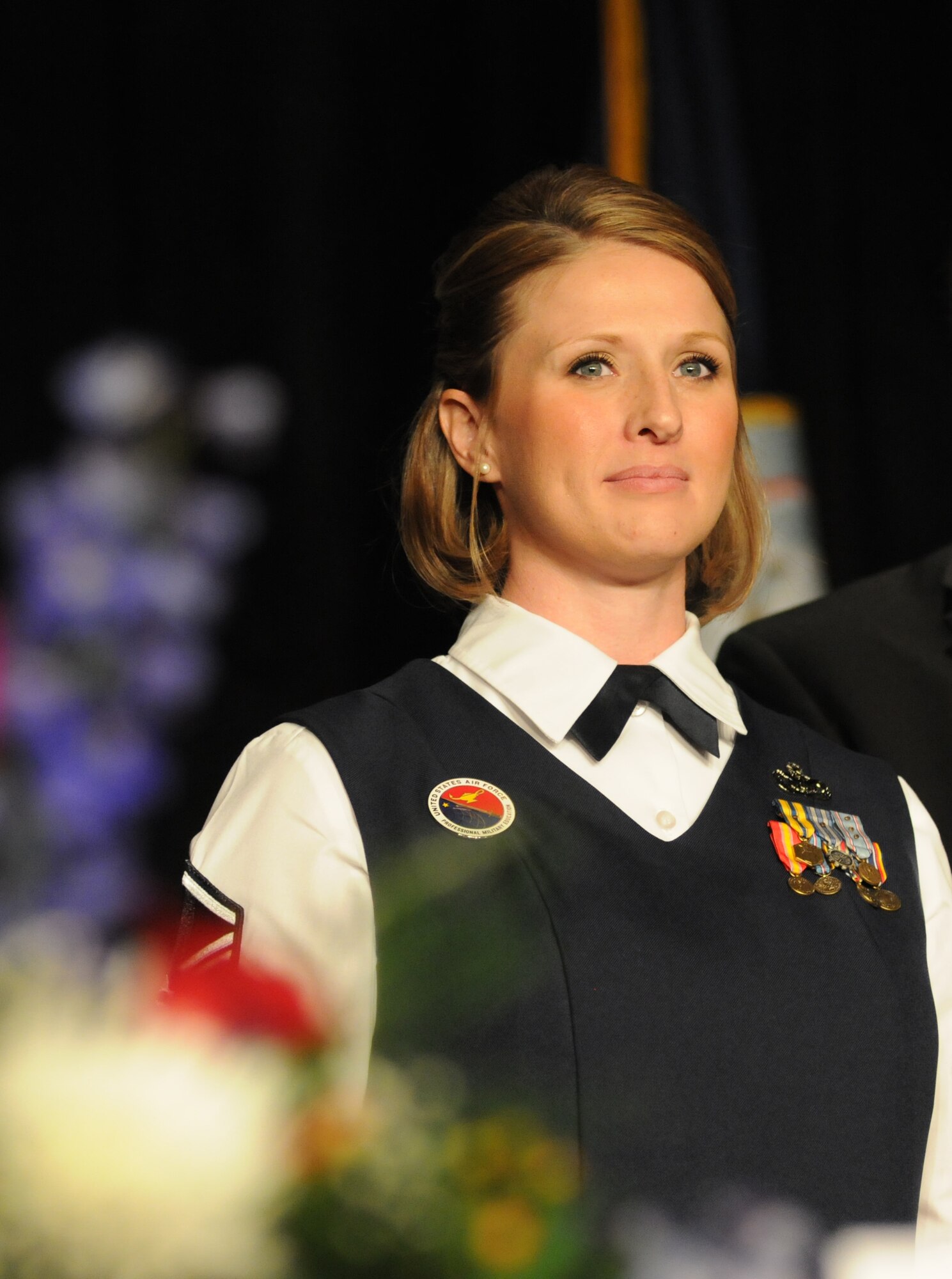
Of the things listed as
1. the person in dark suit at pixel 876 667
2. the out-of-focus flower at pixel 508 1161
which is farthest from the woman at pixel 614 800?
the out-of-focus flower at pixel 508 1161

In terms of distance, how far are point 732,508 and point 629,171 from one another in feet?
3.25

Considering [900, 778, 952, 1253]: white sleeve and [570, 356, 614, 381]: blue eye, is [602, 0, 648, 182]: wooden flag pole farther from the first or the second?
[900, 778, 952, 1253]: white sleeve

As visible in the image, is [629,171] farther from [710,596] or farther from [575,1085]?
[575,1085]

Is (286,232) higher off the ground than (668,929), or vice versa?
(286,232)

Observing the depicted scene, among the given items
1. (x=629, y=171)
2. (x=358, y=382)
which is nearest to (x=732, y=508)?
(x=358, y=382)

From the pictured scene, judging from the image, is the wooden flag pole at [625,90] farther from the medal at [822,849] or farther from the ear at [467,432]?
the medal at [822,849]

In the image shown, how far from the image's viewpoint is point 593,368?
1.35 metres

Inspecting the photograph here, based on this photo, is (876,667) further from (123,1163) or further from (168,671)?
(123,1163)

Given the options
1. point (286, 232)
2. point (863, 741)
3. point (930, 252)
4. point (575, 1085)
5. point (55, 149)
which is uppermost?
point (55, 149)

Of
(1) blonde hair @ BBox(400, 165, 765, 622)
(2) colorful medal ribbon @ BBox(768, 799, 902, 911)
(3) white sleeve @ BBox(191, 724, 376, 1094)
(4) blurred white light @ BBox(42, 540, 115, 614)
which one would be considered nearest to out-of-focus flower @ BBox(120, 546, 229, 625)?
(4) blurred white light @ BBox(42, 540, 115, 614)

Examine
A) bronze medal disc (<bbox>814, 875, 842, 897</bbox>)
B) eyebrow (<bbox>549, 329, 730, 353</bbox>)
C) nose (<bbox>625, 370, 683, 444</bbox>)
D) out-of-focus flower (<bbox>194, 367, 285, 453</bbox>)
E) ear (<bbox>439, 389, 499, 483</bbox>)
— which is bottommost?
bronze medal disc (<bbox>814, 875, 842, 897</bbox>)

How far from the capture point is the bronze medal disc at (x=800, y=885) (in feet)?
4.14

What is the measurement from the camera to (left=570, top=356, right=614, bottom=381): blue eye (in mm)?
1339

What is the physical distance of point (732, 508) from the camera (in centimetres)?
153
